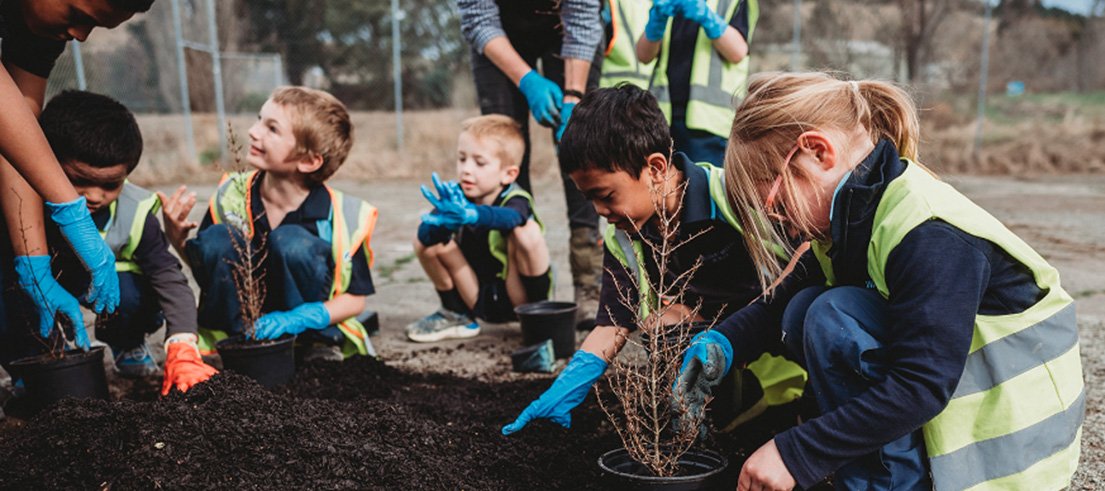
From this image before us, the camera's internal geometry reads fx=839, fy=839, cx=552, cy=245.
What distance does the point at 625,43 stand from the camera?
3.77 m

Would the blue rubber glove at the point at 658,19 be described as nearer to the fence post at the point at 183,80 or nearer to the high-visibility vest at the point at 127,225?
the high-visibility vest at the point at 127,225

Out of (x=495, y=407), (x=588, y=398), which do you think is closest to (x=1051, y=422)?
(x=588, y=398)

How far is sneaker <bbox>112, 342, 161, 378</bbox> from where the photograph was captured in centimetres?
300

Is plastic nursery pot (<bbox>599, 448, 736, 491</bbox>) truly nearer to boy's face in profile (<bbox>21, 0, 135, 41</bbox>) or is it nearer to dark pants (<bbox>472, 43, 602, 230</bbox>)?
boy's face in profile (<bbox>21, 0, 135, 41</bbox>)

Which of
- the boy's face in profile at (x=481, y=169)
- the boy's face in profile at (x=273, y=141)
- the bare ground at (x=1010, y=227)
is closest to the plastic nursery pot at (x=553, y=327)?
the bare ground at (x=1010, y=227)

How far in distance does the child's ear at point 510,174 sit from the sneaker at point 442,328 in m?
0.61

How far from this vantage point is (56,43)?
2510 millimetres

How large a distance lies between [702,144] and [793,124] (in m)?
1.75

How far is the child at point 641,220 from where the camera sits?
84.7 inches

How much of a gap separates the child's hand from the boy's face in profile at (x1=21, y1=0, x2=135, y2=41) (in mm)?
660

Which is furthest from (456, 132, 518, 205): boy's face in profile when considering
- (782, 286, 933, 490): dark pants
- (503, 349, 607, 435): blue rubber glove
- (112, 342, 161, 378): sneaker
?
(782, 286, 933, 490): dark pants

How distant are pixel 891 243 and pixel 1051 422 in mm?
462

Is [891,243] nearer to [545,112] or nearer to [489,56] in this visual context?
[545,112]

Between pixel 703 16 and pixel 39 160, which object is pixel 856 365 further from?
pixel 39 160
